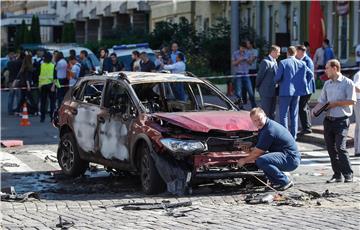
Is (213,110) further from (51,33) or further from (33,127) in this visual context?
(51,33)

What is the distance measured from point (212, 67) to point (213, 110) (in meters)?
20.9

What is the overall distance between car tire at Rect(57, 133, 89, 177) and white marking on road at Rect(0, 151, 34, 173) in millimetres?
820

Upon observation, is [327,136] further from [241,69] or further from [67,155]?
[241,69]

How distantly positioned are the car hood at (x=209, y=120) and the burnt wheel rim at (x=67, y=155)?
2.35 metres

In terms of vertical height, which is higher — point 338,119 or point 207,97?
point 207,97

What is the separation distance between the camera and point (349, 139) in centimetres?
1619

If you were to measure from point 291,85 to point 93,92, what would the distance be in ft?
13.5

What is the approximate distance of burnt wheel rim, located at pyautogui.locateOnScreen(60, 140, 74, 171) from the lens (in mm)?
13344

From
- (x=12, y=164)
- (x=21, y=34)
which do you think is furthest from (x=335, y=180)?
(x=21, y=34)

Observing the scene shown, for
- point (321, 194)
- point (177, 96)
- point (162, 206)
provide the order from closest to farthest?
point (162, 206), point (321, 194), point (177, 96)

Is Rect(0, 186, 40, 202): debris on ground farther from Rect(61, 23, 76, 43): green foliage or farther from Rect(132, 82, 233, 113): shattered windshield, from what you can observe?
Rect(61, 23, 76, 43): green foliage

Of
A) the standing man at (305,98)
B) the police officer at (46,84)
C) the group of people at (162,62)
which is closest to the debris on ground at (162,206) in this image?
the standing man at (305,98)

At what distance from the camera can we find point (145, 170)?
11.3 metres

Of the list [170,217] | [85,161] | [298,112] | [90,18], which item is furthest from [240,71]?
[90,18]
